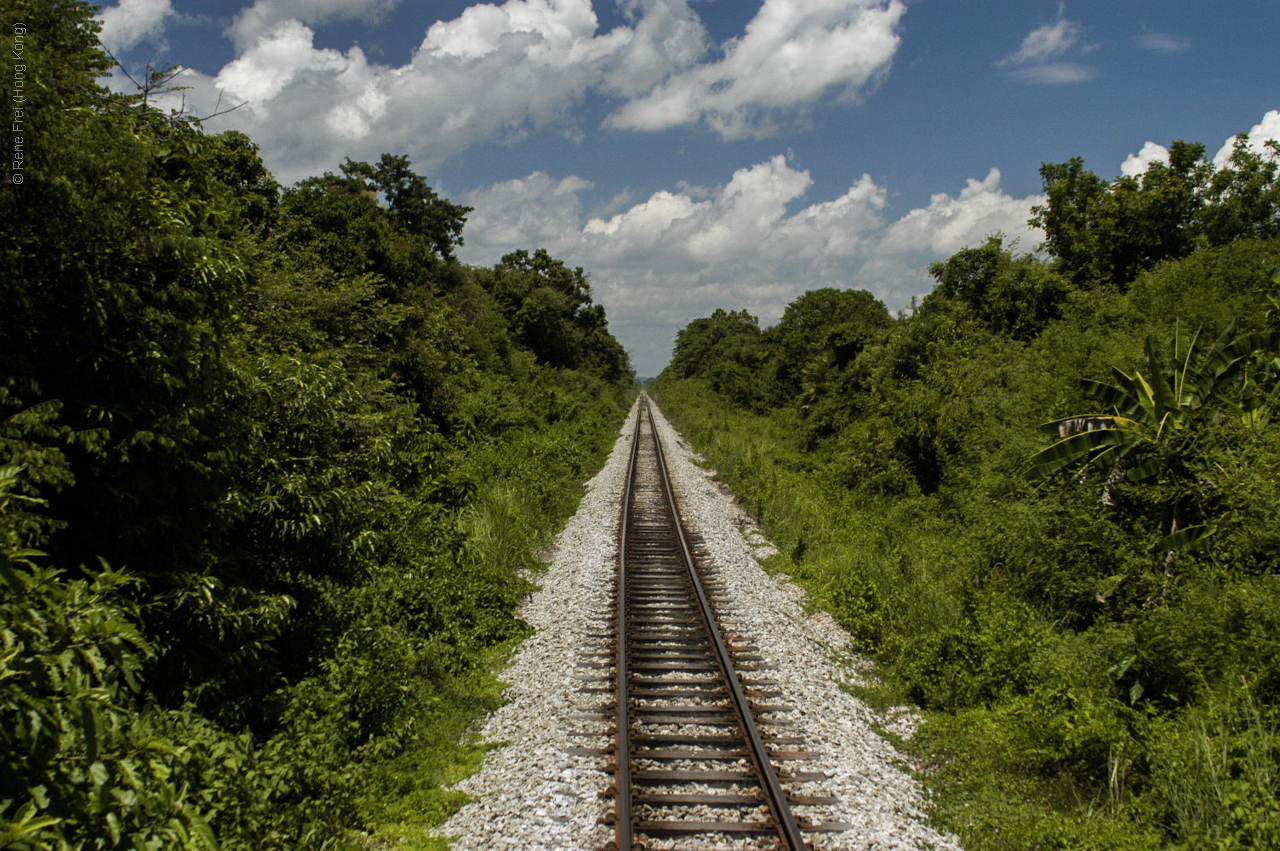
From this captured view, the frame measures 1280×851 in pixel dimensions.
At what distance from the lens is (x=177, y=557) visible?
16.4 feet

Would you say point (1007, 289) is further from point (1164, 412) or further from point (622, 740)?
point (622, 740)

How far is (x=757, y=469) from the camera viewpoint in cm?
1966

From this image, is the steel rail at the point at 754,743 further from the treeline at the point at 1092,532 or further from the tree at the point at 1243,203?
the tree at the point at 1243,203

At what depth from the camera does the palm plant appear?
8.09 m

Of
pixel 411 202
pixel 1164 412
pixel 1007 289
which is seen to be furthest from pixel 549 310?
pixel 1164 412

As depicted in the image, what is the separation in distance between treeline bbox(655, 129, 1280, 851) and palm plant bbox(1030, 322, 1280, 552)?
31 mm

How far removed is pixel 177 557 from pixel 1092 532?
9.24 metres

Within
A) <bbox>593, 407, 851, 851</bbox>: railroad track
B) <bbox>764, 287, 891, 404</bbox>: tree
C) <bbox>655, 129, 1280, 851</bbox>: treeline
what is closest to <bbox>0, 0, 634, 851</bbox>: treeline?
<bbox>593, 407, 851, 851</bbox>: railroad track

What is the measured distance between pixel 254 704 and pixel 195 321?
123 inches

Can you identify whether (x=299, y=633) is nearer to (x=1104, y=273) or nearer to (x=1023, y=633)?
(x=1023, y=633)

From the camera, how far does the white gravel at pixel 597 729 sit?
17.2 ft

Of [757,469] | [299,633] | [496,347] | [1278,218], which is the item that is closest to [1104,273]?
[1278,218]

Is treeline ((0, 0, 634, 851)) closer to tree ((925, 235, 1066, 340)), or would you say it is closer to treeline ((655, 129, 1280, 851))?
treeline ((655, 129, 1280, 851))

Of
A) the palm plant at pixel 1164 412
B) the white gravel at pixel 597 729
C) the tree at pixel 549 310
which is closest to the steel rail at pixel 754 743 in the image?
the white gravel at pixel 597 729
